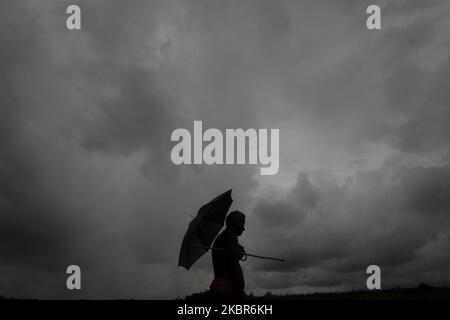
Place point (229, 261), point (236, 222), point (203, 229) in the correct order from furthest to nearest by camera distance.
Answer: point (203, 229) → point (236, 222) → point (229, 261)

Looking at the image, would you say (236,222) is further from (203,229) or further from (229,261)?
(229,261)

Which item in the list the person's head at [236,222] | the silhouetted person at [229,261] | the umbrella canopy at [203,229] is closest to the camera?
the silhouetted person at [229,261]

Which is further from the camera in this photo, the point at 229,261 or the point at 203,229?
the point at 203,229

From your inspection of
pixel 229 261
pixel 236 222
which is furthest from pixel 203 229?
pixel 229 261

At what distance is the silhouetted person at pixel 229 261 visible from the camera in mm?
9430

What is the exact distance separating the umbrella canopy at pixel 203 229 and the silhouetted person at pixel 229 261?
0.92ft

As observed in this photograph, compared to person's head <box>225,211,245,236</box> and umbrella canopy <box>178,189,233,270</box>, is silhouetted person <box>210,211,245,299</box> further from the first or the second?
umbrella canopy <box>178,189,233,270</box>

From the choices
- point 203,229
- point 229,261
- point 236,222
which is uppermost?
point 236,222

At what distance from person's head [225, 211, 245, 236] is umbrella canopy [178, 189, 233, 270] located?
350 millimetres

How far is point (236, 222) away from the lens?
9.95 metres

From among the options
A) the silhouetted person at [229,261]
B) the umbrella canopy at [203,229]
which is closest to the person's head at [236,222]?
the silhouetted person at [229,261]

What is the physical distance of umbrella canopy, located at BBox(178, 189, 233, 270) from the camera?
9.82m

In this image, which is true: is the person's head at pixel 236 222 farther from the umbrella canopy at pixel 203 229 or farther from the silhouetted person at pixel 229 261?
the umbrella canopy at pixel 203 229

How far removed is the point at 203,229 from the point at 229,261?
1.09 m
